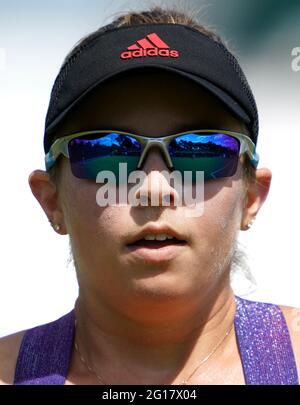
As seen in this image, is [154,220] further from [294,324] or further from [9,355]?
[9,355]

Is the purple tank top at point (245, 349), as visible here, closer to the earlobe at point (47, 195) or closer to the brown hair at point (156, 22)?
the earlobe at point (47, 195)

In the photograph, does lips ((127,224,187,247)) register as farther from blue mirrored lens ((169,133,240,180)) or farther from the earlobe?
the earlobe

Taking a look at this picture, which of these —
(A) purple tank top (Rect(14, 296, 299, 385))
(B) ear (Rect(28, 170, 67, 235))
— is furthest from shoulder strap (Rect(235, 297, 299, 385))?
(B) ear (Rect(28, 170, 67, 235))

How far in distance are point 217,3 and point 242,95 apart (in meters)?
3.59

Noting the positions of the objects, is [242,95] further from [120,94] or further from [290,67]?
[290,67]

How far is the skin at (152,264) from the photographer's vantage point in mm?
2381

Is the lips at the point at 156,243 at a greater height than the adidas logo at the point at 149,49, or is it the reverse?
the adidas logo at the point at 149,49

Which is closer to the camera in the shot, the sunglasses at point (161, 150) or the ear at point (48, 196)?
the sunglasses at point (161, 150)

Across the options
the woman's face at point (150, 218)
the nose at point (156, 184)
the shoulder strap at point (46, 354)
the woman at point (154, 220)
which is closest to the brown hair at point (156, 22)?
the woman at point (154, 220)

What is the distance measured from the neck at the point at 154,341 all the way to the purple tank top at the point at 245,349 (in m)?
0.09

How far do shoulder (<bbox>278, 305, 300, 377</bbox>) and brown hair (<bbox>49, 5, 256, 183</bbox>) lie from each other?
0.45 m

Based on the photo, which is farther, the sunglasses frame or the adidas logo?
the adidas logo

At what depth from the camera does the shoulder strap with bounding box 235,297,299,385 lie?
8.24 feet

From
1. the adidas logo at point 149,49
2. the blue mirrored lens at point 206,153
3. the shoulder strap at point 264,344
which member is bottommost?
the shoulder strap at point 264,344
